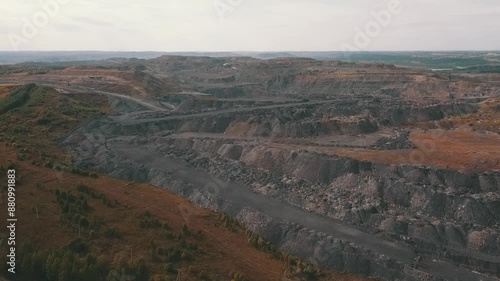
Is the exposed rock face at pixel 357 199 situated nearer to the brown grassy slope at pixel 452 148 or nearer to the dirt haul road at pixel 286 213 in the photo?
the dirt haul road at pixel 286 213

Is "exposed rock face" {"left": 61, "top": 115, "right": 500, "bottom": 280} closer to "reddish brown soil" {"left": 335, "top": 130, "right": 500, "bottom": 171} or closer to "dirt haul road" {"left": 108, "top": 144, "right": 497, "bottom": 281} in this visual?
"dirt haul road" {"left": 108, "top": 144, "right": 497, "bottom": 281}

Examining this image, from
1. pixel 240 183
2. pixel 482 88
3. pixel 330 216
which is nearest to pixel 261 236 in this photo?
pixel 330 216

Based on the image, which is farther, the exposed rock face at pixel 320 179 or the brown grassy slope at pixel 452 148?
the brown grassy slope at pixel 452 148

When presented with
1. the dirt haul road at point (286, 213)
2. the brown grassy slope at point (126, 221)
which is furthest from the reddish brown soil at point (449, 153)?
the brown grassy slope at point (126, 221)

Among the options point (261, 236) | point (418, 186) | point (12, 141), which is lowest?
point (261, 236)

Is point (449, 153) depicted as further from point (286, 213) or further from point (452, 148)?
point (286, 213)

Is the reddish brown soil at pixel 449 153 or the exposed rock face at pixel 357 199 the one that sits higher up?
the reddish brown soil at pixel 449 153

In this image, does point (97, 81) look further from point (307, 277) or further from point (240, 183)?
point (307, 277)

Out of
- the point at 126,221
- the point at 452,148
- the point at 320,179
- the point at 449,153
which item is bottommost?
the point at 320,179

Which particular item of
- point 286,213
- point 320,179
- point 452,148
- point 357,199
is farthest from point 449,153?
point 286,213
